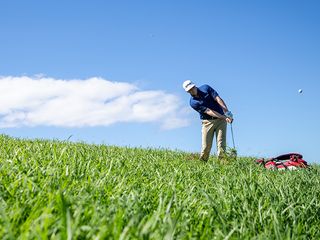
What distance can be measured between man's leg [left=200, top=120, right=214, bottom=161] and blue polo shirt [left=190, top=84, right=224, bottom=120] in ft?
1.52

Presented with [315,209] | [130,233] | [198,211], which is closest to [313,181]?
[315,209]

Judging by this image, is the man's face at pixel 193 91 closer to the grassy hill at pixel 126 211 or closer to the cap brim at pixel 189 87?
the cap brim at pixel 189 87

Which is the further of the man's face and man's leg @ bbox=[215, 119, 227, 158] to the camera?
man's leg @ bbox=[215, 119, 227, 158]

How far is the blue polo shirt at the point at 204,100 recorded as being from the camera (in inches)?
586

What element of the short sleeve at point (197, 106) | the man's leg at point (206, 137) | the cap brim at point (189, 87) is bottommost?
the man's leg at point (206, 137)

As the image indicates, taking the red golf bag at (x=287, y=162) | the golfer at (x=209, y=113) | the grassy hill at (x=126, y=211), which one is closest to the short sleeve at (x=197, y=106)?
the golfer at (x=209, y=113)

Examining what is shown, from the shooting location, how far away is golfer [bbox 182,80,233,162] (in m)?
14.9

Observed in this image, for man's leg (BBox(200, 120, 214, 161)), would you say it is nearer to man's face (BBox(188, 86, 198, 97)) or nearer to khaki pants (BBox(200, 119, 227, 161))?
khaki pants (BBox(200, 119, 227, 161))

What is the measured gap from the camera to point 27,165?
4355 millimetres

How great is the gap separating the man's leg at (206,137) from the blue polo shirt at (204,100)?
1.52 ft

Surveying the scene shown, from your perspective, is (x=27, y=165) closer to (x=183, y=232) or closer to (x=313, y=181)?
(x=183, y=232)

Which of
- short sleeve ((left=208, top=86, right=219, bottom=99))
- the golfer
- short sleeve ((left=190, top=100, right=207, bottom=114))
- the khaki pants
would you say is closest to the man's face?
A: the golfer

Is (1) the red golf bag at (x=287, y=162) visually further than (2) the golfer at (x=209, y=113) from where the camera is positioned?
No

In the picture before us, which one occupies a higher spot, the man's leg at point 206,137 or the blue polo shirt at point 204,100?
the blue polo shirt at point 204,100
